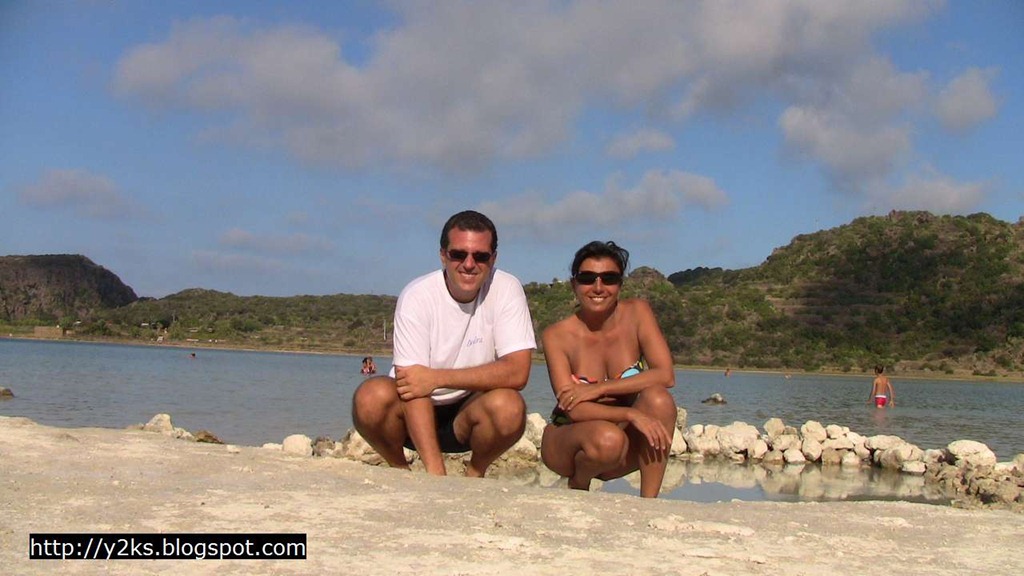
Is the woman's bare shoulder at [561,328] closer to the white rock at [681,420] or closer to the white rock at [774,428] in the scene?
the white rock at [681,420]

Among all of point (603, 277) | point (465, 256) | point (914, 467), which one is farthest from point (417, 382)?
point (914, 467)

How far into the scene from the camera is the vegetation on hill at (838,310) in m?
Result: 49.1

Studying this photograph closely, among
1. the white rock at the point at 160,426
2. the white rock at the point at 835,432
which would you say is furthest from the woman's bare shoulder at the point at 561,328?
the white rock at the point at 835,432

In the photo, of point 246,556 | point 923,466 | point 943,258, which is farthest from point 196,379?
point 943,258

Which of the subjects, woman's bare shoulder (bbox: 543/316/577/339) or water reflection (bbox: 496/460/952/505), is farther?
water reflection (bbox: 496/460/952/505)

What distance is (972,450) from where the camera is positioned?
→ 912 centimetres

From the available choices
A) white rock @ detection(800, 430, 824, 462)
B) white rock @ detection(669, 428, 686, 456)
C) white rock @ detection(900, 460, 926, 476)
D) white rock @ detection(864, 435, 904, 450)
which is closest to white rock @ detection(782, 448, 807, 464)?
white rock @ detection(800, 430, 824, 462)

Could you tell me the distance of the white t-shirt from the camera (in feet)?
13.5

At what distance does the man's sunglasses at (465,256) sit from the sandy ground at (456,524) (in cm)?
97

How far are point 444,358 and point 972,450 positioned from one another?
7.12m

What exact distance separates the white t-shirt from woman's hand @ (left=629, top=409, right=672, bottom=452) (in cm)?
59

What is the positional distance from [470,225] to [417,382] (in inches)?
29.1

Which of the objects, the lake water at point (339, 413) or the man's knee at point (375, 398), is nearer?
the man's knee at point (375, 398)

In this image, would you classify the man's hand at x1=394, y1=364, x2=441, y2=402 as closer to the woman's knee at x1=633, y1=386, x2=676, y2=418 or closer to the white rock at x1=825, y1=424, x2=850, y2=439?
the woman's knee at x1=633, y1=386, x2=676, y2=418
